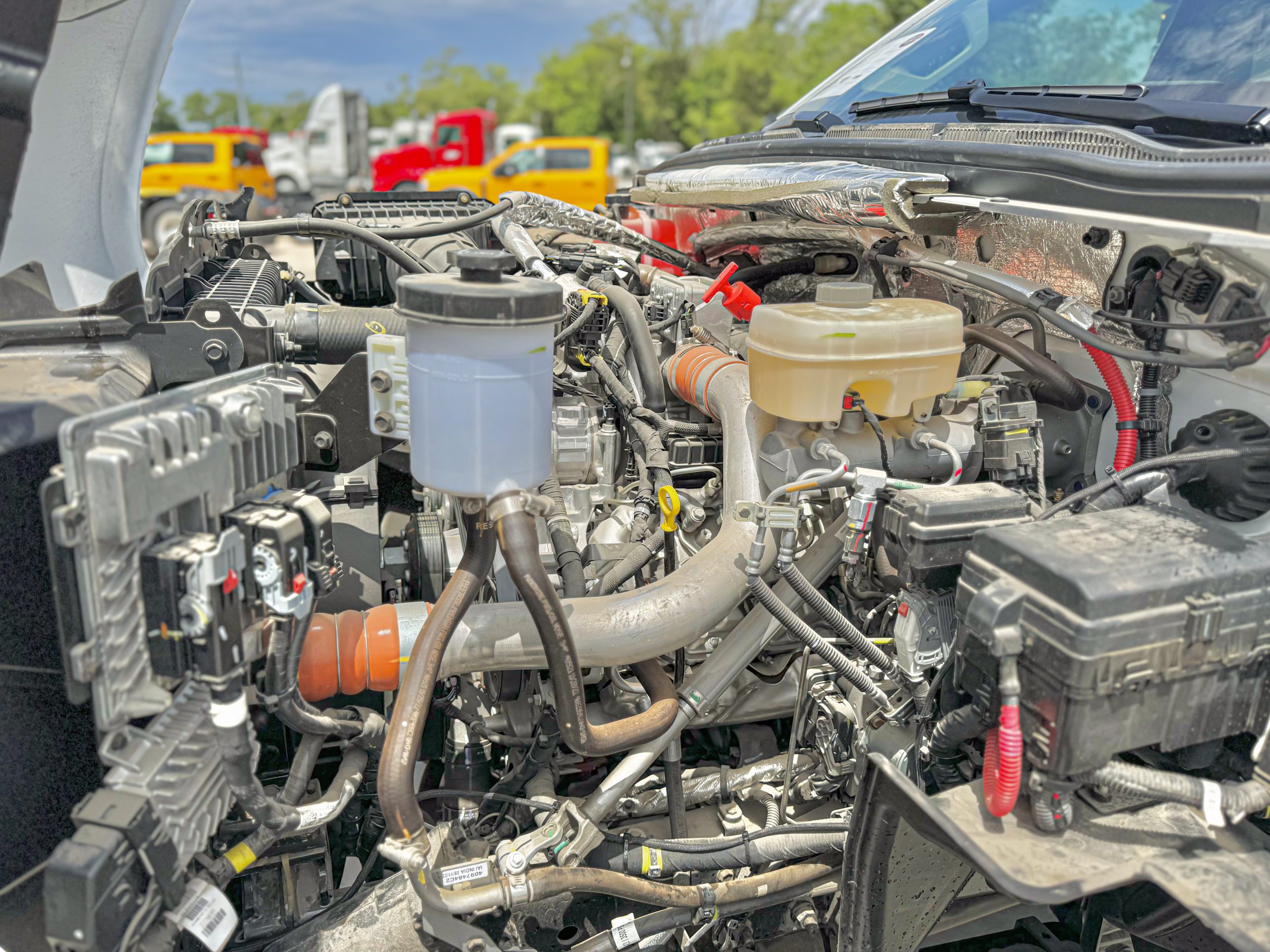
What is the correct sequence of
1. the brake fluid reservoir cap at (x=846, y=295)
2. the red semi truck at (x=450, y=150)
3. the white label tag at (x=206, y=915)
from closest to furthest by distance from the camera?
the white label tag at (x=206, y=915) → the brake fluid reservoir cap at (x=846, y=295) → the red semi truck at (x=450, y=150)

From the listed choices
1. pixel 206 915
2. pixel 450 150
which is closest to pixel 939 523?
pixel 206 915

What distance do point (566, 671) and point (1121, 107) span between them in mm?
1636

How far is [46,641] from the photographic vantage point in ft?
4.54

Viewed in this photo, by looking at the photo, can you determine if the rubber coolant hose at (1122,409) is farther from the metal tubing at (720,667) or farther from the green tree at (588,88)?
the green tree at (588,88)

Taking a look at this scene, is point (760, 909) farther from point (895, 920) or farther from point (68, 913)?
point (68, 913)

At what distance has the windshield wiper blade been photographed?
1589 millimetres

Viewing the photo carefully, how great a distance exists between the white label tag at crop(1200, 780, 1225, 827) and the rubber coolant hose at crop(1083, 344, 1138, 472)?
594 mm

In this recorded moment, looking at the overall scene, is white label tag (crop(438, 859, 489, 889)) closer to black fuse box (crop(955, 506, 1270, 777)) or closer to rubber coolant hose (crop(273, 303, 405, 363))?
black fuse box (crop(955, 506, 1270, 777))

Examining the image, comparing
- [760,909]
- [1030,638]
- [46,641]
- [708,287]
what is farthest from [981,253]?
[46,641]

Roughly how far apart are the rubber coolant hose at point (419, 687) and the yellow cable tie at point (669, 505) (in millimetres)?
529

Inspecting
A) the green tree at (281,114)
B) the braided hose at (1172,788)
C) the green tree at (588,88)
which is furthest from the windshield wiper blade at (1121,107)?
the green tree at (281,114)

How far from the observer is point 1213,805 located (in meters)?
1.32

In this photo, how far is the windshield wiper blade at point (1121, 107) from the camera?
5.21 ft

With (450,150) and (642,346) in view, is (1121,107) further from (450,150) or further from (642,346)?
(450,150)
